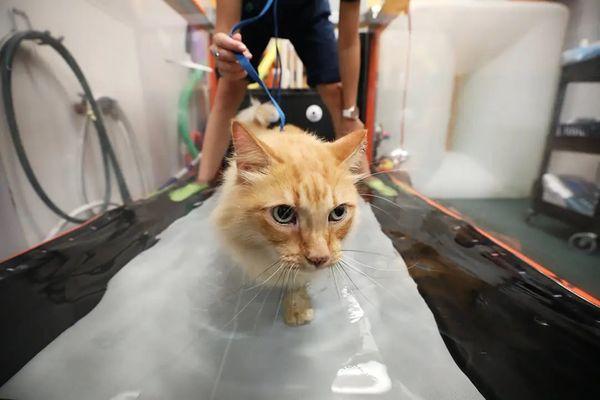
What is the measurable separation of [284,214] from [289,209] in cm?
1

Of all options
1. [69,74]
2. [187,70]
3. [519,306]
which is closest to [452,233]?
[519,306]

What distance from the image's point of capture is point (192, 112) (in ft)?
7.18

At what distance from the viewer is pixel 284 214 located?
1.84ft

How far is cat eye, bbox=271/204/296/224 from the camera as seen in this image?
558mm

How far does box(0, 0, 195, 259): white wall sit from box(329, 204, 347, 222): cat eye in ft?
3.26

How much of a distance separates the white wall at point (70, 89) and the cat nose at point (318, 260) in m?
0.97

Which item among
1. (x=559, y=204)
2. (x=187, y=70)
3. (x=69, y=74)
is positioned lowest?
(x=559, y=204)

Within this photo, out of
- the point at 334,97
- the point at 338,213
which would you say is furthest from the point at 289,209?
the point at 334,97

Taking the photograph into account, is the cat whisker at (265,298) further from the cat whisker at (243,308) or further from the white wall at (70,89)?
the white wall at (70,89)

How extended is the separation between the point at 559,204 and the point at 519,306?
1292 mm

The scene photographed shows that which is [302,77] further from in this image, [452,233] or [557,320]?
[557,320]

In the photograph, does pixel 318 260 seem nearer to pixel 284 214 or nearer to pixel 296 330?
pixel 284 214

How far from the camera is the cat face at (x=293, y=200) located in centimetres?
54

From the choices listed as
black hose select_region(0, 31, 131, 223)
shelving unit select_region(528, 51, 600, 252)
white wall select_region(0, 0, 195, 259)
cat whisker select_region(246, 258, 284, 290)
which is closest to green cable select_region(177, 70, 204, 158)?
white wall select_region(0, 0, 195, 259)
